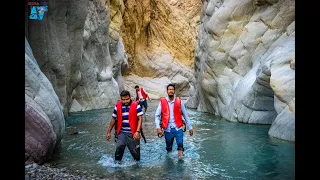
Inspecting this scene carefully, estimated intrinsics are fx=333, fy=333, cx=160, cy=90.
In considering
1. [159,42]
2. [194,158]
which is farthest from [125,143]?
[159,42]

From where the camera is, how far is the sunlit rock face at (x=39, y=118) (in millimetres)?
6324

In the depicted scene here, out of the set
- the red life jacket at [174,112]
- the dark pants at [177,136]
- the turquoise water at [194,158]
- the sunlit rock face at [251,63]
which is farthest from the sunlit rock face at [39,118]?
the sunlit rock face at [251,63]

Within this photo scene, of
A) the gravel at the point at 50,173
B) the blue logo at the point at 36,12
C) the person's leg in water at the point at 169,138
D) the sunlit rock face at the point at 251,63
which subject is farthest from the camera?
the blue logo at the point at 36,12

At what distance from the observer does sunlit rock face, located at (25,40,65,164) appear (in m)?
6.32

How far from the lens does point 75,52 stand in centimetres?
1689

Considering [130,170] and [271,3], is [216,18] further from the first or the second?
[130,170]

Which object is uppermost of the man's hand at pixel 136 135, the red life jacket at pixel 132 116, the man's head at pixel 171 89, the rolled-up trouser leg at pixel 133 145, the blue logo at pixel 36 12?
the blue logo at pixel 36 12

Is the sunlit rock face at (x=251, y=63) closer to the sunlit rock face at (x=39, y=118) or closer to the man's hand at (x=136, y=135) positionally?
the man's hand at (x=136, y=135)

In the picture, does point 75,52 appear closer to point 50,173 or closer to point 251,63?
point 251,63

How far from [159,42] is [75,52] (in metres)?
31.5

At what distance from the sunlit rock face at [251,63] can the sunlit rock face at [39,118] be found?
21.5 feet

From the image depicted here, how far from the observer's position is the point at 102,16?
88.1ft
